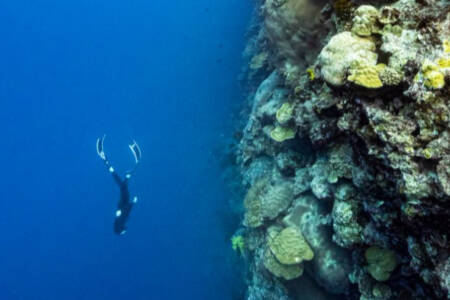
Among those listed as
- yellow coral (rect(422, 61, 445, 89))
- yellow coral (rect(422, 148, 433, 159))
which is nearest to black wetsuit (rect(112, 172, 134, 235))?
yellow coral (rect(422, 148, 433, 159))

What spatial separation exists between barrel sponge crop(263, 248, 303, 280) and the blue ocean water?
353 inches

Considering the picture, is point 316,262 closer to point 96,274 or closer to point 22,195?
point 96,274

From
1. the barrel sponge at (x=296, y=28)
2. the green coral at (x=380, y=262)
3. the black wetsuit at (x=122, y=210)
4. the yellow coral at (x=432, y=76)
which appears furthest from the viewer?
the black wetsuit at (x=122, y=210)

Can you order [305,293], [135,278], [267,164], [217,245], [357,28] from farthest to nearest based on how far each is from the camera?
[135,278]
[217,245]
[267,164]
[305,293]
[357,28]

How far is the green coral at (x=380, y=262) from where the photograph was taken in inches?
142

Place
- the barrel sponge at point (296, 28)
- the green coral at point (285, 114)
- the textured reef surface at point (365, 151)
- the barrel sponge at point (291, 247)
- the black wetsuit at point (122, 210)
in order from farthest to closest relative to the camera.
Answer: the black wetsuit at point (122, 210), the green coral at point (285, 114), the barrel sponge at point (291, 247), the barrel sponge at point (296, 28), the textured reef surface at point (365, 151)

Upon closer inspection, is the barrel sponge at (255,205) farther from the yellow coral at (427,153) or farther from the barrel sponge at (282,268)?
the yellow coral at (427,153)

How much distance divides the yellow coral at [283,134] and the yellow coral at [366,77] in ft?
9.92

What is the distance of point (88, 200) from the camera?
4094 cm

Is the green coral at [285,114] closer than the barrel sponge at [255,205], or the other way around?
the green coral at [285,114]

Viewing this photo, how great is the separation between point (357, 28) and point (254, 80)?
35.3 ft

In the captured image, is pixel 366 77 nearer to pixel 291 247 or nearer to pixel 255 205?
pixel 291 247

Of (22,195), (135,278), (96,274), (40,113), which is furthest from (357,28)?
(40,113)

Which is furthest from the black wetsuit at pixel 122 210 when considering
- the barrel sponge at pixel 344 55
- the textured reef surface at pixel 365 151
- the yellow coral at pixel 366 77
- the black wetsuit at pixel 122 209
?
the yellow coral at pixel 366 77
